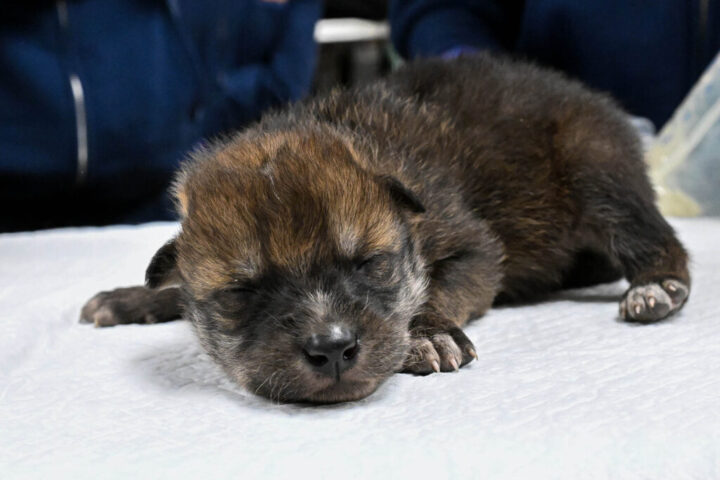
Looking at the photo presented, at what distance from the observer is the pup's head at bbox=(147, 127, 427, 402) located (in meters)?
1.76

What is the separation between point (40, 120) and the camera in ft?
12.7

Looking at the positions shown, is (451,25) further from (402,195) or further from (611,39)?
(402,195)

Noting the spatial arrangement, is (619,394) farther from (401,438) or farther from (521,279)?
(521,279)

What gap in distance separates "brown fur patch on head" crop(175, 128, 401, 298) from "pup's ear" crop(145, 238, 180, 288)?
0.31ft

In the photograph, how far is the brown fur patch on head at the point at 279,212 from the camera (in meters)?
1.85

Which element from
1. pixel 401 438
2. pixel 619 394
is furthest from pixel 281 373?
pixel 619 394

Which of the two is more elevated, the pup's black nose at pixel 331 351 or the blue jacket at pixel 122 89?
the pup's black nose at pixel 331 351

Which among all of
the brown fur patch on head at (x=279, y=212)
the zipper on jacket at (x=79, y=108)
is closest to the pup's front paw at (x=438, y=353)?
the brown fur patch on head at (x=279, y=212)

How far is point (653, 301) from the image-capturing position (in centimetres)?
233

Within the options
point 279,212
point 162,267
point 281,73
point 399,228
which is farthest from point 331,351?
point 281,73

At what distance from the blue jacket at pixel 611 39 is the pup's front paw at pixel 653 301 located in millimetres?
2286

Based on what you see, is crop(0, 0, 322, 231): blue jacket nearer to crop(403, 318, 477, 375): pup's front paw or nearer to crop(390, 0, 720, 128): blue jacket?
crop(390, 0, 720, 128): blue jacket

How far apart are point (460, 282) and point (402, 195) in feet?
1.22

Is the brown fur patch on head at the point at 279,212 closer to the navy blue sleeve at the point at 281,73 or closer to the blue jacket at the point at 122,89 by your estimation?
the blue jacket at the point at 122,89
